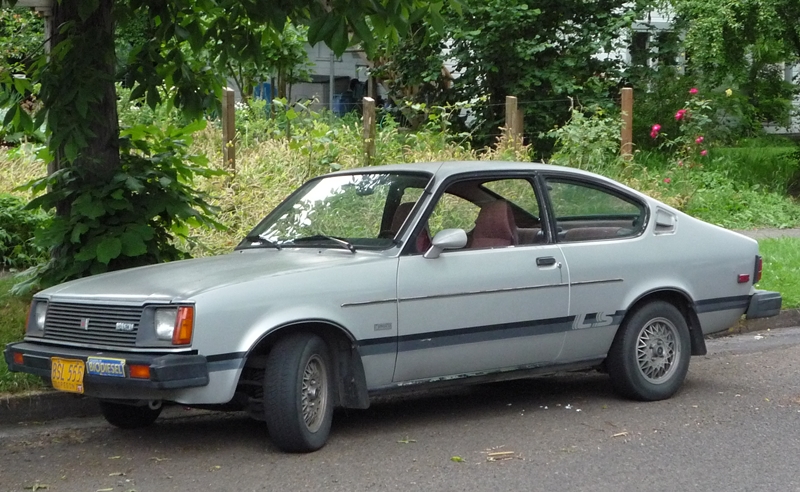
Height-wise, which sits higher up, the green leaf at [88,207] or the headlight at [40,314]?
the green leaf at [88,207]

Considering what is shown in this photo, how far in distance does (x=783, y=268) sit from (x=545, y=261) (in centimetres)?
573

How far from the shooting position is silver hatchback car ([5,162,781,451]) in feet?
18.7

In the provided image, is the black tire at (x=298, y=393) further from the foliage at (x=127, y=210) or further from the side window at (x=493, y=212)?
the foliage at (x=127, y=210)

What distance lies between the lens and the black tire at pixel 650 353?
23.5 ft

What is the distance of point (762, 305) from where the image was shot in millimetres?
7723

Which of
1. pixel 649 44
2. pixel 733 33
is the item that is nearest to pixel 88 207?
pixel 733 33

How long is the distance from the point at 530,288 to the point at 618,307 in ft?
2.36

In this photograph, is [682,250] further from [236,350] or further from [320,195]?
[236,350]

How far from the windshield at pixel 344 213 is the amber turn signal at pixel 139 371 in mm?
1509

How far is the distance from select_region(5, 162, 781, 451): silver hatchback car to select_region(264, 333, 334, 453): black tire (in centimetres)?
1

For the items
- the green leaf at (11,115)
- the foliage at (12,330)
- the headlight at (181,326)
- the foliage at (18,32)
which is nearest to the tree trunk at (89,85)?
the green leaf at (11,115)

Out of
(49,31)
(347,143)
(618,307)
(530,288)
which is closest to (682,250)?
(618,307)

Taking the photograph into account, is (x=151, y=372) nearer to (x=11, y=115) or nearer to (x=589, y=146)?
(x=11, y=115)

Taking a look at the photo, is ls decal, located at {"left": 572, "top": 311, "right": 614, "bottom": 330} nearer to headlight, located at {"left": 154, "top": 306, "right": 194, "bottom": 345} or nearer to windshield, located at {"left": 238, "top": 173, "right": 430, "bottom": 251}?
windshield, located at {"left": 238, "top": 173, "right": 430, "bottom": 251}
